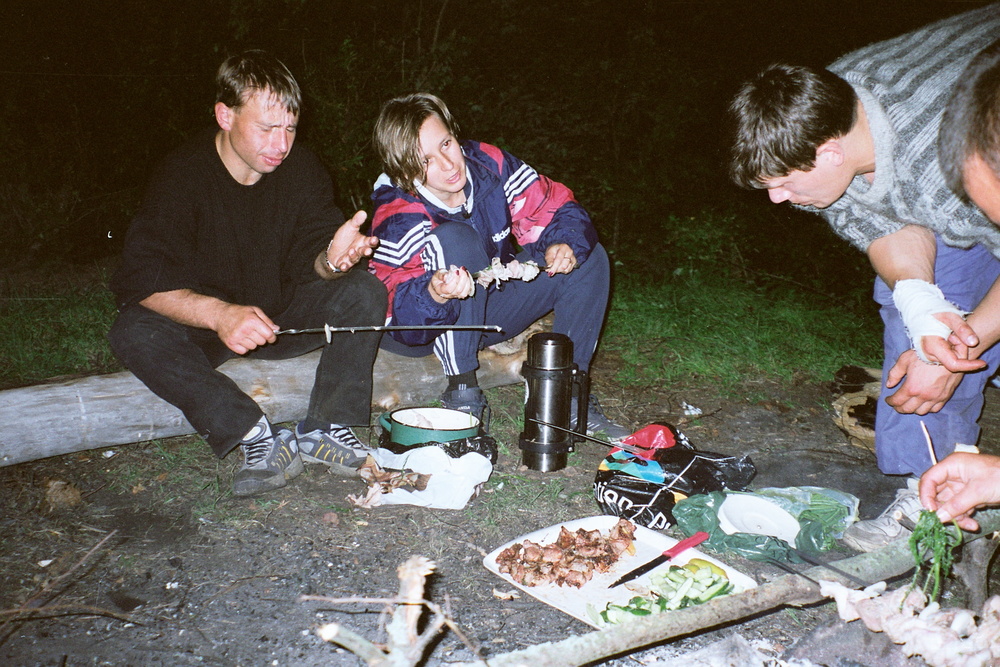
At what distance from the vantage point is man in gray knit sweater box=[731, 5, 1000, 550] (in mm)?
2348

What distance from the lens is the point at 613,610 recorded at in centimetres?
206

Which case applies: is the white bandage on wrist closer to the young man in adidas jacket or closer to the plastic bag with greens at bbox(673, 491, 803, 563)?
the plastic bag with greens at bbox(673, 491, 803, 563)

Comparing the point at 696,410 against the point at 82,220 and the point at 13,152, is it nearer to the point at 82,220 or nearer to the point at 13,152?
the point at 82,220

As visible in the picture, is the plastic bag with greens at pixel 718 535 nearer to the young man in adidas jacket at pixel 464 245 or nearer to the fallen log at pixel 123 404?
the young man in adidas jacket at pixel 464 245

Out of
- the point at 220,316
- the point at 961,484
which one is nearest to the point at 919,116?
the point at 961,484

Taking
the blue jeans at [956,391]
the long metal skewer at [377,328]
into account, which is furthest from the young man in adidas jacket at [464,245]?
the blue jeans at [956,391]

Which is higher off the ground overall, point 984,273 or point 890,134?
point 890,134

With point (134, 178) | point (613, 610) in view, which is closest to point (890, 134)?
point (613, 610)

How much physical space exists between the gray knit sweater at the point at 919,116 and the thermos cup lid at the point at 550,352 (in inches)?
54.7

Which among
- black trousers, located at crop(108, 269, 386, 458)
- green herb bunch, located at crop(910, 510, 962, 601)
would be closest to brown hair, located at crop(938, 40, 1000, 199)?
green herb bunch, located at crop(910, 510, 962, 601)

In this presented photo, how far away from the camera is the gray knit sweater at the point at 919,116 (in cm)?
232

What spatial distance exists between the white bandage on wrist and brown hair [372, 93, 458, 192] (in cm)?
221

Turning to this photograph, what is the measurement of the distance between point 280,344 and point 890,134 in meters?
2.89

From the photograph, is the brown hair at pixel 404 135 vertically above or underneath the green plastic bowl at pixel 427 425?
above
